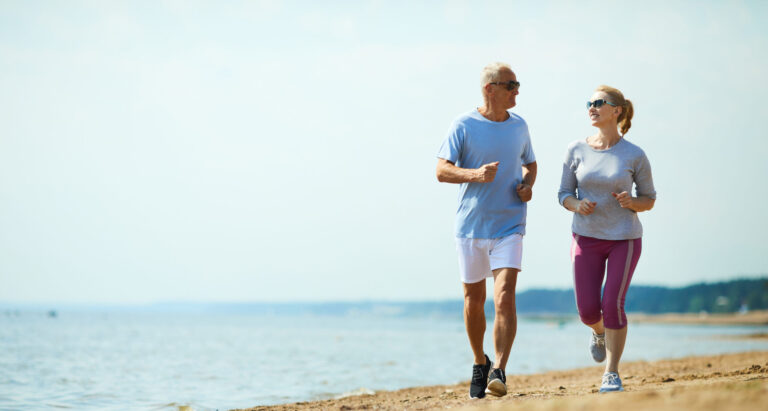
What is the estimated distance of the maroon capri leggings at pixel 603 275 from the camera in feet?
17.6

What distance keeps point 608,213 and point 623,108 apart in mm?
871

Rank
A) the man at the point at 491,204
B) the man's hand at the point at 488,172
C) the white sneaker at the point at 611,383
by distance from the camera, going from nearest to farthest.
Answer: the man's hand at the point at 488,172 < the white sneaker at the point at 611,383 < the man at the point at 491,204

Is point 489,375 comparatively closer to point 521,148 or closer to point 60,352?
point 521,148

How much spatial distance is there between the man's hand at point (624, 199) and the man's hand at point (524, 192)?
0.63m

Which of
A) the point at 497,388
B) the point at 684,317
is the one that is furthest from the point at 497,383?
the point at 684,317

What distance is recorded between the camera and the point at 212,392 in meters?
11.1

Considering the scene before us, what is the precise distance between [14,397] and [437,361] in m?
12.1

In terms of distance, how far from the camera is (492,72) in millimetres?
5438

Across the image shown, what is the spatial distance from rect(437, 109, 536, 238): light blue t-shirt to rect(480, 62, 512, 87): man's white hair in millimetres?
270

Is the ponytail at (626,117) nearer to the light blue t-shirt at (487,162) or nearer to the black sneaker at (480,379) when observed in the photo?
the light blue t-shirt at (487,162)

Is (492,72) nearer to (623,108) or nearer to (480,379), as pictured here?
(623,108)

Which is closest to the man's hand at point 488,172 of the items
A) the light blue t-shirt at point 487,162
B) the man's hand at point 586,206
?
the light blue t-shirt at point 487,162

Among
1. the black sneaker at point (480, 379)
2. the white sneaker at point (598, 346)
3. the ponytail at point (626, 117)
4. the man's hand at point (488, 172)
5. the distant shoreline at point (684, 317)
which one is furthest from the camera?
the distant shoreline at point (684, 317)

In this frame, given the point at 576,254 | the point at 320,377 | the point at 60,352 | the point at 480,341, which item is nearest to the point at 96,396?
the point at 320,377
